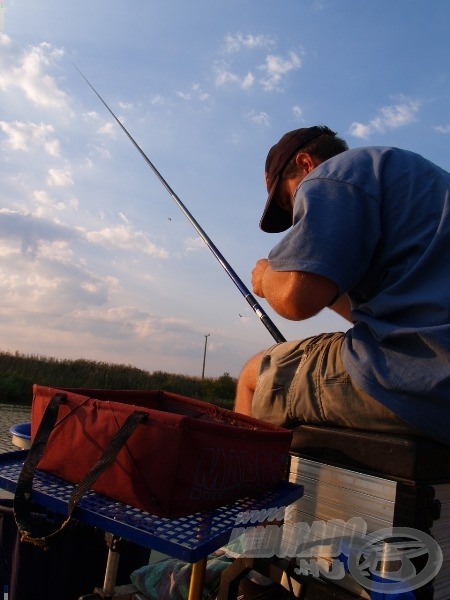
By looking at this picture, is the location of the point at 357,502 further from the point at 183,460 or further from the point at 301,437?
the point at 183,460

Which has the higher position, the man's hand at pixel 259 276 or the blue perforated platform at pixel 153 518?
the man's hand at pixel 259 276

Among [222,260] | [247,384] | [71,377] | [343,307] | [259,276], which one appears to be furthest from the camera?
[71,377]

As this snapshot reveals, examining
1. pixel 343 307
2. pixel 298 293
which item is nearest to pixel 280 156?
pixel 343 307

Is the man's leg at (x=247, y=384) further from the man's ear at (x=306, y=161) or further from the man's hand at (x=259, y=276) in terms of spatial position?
the man's ear at (x=306, y=161)

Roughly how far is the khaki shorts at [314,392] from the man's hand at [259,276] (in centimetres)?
22

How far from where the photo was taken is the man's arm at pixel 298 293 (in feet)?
4.71

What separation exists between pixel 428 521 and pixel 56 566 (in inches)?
45.1

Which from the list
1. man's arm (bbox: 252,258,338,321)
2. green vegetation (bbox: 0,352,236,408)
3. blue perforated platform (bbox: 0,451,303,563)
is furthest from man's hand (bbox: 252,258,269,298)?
green vegetation (bbox: 0,352,236,408)

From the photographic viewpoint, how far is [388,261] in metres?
1.53

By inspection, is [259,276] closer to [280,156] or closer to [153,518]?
[280,156]

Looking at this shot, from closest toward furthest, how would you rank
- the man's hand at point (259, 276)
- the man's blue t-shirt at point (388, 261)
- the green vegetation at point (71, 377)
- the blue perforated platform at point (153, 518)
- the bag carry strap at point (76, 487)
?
the blue perforated platform at point (153, 518) → the bag carry strap at point (76, 487) → the man's blue t-shirt at point (388, 261) → the man's hand at point (259, 276) → the green vegetation at point (71, 377)

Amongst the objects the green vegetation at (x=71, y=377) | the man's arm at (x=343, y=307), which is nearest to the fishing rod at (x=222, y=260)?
the man's arm at (x=343, y=307)

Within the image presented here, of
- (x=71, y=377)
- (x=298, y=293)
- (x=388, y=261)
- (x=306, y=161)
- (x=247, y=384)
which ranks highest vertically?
(x=306, y=161)

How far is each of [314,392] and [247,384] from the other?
0.39 meters
